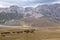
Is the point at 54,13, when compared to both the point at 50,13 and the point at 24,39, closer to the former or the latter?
the point at 50,13

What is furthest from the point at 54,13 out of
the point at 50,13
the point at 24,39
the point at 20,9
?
the point at 24,39

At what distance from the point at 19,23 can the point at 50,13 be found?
77957mm

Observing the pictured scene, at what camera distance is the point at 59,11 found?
200m

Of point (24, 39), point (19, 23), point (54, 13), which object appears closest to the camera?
point (24, 39)

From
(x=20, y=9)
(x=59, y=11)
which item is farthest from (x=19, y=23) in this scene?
(x=59, y=11)

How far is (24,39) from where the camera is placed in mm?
32344

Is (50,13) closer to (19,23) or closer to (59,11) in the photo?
(59,11)

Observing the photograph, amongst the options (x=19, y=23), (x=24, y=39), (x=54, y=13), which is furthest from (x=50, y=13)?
(x=24, y=39)

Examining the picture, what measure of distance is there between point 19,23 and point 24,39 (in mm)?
96559

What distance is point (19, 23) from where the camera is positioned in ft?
422

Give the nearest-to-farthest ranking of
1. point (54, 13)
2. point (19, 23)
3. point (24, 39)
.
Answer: point (24, 39)
point (19, 23)
point (54, 13)

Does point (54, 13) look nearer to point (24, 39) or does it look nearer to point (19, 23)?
point (19, 23)

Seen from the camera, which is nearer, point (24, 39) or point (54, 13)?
point (24, 39)

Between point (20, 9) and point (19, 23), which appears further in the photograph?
point (20, 9)
